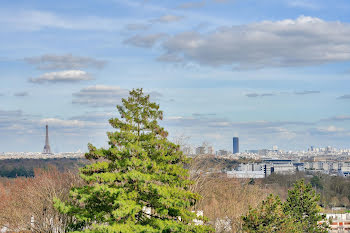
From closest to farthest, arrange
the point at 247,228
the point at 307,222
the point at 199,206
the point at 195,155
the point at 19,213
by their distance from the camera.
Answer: the point at 247,228
the point at 307,222
the point at 19,213
the point at 199,206
the point at 195,155

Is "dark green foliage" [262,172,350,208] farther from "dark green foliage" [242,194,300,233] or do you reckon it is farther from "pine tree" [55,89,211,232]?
"pine tree" [55,89,211,232]

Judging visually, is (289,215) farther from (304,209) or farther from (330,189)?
(330,189)

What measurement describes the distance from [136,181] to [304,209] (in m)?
15.6

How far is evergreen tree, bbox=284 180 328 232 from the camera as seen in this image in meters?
30.3

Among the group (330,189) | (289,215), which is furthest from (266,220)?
(330,189)

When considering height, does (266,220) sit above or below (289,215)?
above

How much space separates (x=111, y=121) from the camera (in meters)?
20.2

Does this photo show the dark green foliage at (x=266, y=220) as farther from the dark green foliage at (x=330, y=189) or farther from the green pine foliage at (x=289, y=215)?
the dark green foliage at (x=330, y=189)

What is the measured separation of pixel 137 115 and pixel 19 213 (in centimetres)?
1779

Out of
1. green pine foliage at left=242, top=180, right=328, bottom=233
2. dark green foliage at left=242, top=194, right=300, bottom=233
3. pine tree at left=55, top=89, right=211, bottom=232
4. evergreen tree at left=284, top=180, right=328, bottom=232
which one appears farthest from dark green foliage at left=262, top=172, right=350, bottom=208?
pine tree at left=55, top=89, right=211, bottom=232

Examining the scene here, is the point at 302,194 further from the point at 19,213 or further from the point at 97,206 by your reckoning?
the point at 19,213

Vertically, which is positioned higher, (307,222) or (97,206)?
(97,206)

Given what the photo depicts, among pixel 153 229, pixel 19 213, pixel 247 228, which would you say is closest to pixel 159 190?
pixel 153 229

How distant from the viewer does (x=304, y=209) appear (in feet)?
101
